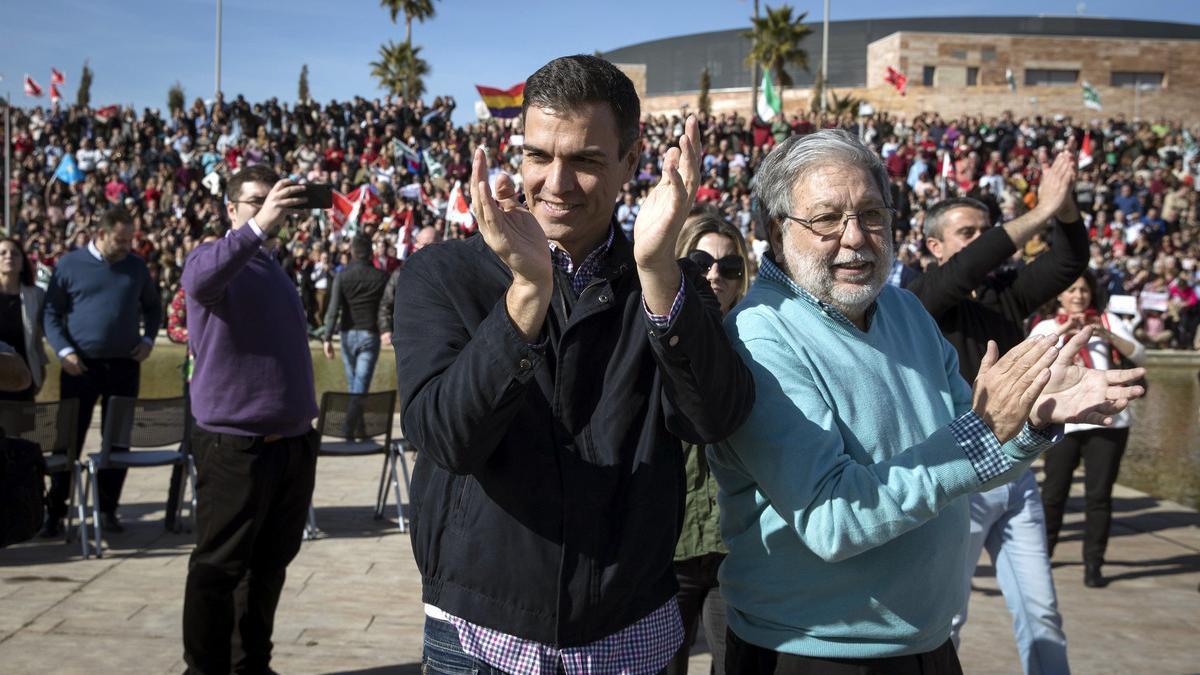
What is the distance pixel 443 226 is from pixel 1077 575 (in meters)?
20.3

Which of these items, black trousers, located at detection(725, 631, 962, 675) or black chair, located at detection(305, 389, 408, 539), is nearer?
black trousers, located at detection(725, 631, 962, 675)

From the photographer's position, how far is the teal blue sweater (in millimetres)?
2043

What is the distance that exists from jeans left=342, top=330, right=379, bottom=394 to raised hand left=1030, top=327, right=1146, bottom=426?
9473 mm

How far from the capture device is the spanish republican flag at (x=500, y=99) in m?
23.4

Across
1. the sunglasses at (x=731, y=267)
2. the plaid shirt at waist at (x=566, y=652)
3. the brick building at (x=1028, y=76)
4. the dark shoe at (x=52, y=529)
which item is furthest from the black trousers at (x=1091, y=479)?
the brick building at (x=1028, y=76)

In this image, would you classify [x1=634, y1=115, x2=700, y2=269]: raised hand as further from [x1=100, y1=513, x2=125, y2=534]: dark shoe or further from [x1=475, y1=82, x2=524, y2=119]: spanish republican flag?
[x1=475, y1=82, x2=524, y2=119]: spanish republican flag

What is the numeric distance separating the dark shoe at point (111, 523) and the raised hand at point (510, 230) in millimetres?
6317

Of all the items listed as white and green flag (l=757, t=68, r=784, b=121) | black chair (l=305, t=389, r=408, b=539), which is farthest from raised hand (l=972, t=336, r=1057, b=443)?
white and green flag (l=757, t=68, r=784, b=121)

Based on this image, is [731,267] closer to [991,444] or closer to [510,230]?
[991,444]

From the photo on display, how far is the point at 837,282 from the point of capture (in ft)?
7.54

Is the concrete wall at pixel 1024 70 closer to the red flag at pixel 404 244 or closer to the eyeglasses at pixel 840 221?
the red flag at pixel 404 244

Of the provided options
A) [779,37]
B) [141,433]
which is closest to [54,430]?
[141,433]

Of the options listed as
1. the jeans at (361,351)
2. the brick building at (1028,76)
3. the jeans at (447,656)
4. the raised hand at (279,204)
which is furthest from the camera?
the brick building at (1028,76)

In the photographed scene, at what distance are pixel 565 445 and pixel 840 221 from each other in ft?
2.52
